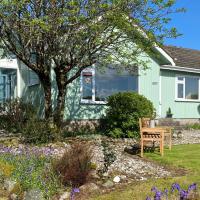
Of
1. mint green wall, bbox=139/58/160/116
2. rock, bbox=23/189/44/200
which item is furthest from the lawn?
mint green wall, bbox=139/58/160/116

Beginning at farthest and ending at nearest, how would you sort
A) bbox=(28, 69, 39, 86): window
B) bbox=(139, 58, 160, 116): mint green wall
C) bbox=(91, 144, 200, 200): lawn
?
bbox=(139, 58, 160, 116): mint green wall, bbox=(28, 69, 39, 86): window, bbox=(91, 144, 200, 200): lawn

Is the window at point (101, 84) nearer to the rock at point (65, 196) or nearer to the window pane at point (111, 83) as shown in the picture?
the window pane at point (111, 83)

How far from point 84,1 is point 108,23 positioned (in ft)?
3.19

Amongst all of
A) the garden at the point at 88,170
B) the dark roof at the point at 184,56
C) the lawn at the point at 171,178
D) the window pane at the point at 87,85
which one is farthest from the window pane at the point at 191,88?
the lawn at the point at 171,178

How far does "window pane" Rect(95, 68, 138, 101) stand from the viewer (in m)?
19.2

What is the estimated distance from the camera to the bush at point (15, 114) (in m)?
16.3

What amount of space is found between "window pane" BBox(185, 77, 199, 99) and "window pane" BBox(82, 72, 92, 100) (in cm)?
785

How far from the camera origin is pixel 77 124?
59.2 ft

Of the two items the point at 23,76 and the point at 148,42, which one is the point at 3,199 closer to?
the point at 148,42

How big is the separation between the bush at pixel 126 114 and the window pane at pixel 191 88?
8.46 m

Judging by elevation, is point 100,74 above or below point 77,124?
above

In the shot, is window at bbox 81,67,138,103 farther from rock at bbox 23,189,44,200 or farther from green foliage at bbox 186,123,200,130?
rock at bbox 23,189,44,200

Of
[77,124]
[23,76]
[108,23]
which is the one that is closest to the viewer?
[108,23]

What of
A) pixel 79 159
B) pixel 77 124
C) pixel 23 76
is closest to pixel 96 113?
pixel 77 124
